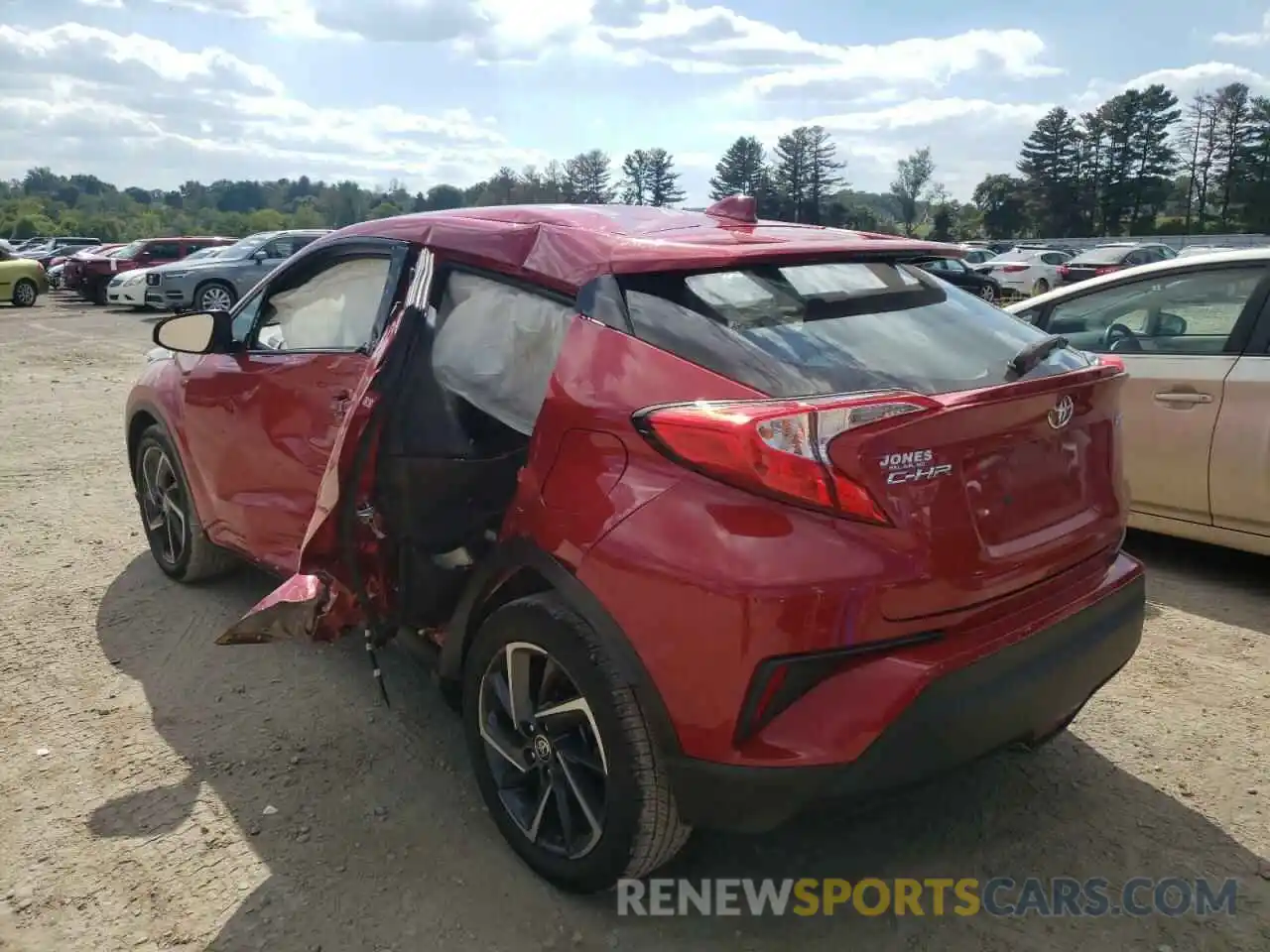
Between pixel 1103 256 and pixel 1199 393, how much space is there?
1015 inches

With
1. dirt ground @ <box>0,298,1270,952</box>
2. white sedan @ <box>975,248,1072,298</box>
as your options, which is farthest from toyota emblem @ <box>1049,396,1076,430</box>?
white sedan @ <box>975,248,1072,298</box>

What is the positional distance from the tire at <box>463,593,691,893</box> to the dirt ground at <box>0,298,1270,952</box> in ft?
0.46

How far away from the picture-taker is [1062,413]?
2.49 m

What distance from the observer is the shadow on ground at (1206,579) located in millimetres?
4289

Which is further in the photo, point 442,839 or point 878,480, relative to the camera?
point 442,839

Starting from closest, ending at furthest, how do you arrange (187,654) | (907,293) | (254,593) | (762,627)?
1. (762,627)
2. (907,293)
3. (187,654)
4. (254,593)

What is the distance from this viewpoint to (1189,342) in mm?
4719

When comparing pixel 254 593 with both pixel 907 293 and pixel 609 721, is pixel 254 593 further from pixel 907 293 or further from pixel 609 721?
pixel 907 293

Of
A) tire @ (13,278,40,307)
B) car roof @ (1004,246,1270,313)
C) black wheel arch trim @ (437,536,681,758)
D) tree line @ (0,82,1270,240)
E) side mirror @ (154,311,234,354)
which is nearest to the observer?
black wheel arch trim @ (437,536,681,758)

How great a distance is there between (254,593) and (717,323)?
125 inches

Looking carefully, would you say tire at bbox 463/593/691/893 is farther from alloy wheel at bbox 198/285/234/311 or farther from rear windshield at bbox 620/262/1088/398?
alloy wheel at bbox 198/285/234/311

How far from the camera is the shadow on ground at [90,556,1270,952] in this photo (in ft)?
7.93

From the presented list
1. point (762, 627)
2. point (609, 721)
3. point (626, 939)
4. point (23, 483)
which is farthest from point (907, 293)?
point (23, 483)

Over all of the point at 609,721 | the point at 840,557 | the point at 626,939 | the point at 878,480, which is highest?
the point at 878,480
